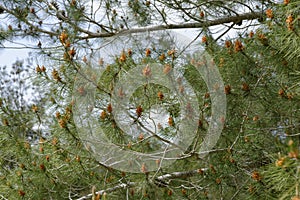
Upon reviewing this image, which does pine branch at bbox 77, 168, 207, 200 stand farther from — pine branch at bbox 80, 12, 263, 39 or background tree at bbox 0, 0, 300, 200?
pine branch at bbox 80, 12, 263, 39

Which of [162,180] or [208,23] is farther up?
[208,23]

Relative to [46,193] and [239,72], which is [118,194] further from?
[239,72]

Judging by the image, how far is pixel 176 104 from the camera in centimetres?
156

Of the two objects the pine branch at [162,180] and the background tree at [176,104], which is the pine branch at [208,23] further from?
the pine branch at [162,180]

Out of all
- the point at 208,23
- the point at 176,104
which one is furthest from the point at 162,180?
the point at 208,23

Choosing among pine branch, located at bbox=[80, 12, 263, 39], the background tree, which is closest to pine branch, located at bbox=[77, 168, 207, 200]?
the background tree

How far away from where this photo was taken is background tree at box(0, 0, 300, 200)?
55.4 inches

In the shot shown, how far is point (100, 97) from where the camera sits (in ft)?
4.60

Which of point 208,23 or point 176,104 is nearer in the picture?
point 176,104

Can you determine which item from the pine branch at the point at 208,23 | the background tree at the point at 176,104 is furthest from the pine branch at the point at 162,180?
the pine branch at the point at 208,23

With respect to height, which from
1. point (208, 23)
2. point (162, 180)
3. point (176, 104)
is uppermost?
point (208, 23)

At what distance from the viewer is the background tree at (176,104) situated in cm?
141

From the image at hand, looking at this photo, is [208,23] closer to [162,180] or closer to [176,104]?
[176,104]

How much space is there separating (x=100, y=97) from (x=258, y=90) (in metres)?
0.54
